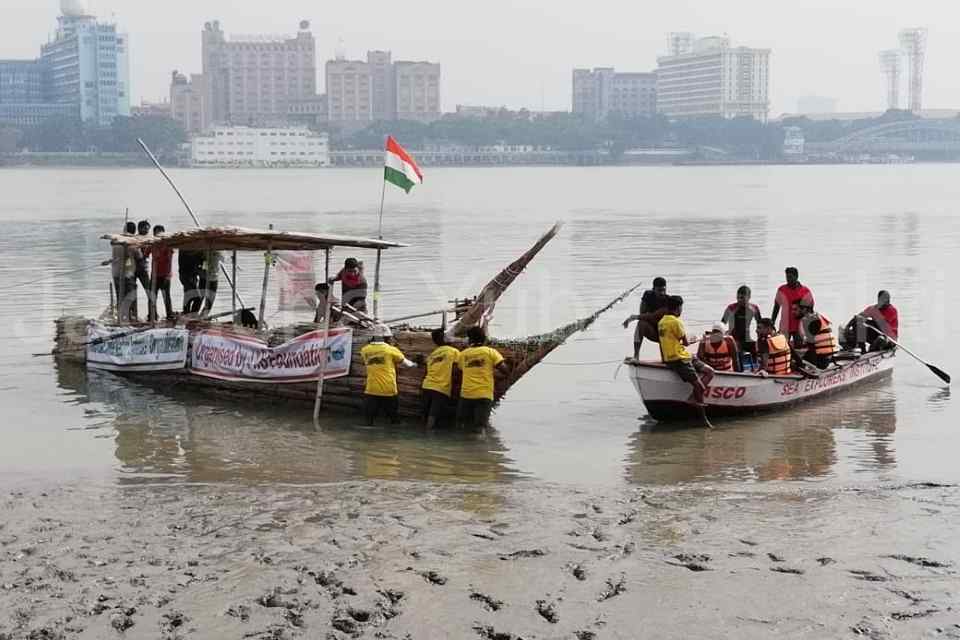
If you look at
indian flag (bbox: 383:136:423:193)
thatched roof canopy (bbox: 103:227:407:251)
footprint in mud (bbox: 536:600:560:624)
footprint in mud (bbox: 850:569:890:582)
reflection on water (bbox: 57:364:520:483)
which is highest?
indian flag (bbox: 383:136:423:193)

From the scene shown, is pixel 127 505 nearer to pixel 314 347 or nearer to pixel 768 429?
pixel 314 347

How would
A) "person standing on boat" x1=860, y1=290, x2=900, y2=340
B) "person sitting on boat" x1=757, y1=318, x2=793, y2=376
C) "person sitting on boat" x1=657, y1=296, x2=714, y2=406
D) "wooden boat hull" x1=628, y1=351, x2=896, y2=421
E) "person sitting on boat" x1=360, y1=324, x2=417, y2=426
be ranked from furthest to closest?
1. "person standing on boat" x1=860, y1=290, x2=900, y2=340
2. "person sitting on boat" x1=757, y1=318, x2=793, y2=376
3. "wooden boat hull" x1=628, y1=351, x2=896, y2=421
4. "person sitting on boat" x1=657, y1=296, x2=714, y2=406
5. "person sitting on boat" x1=360, y1=324, x2=417, y2=426

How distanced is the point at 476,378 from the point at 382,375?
3.77 feet

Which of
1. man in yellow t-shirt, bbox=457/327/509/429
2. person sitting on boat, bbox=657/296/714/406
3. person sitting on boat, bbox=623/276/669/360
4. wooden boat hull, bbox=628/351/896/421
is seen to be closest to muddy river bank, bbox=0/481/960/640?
man in yellow t-shirt, bbox=457/327/509/429

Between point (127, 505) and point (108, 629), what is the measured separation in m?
3.18

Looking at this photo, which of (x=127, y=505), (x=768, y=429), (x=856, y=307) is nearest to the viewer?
(x=127, y=505)

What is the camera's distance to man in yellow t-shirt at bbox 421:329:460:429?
13734mm

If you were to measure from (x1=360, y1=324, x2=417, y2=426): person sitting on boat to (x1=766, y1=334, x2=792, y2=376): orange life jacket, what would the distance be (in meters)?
4.47

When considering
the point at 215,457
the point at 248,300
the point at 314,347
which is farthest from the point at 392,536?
the point at 248,300

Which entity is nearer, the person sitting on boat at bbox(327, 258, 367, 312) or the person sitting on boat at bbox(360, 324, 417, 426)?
the person sitting on boat at bbox(360, 324, 417, 426)

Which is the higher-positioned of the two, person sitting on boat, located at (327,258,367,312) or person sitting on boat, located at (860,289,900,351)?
person sitting on boat, located at (327,258,367,312)

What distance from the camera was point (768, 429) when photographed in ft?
48.5

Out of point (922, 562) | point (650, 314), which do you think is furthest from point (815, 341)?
point (922, 562)

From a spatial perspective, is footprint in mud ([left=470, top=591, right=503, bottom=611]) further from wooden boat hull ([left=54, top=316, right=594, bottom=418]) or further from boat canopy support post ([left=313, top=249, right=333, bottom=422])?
boat canopy support post ([left=313, top=249, right=333, bottom=422])
